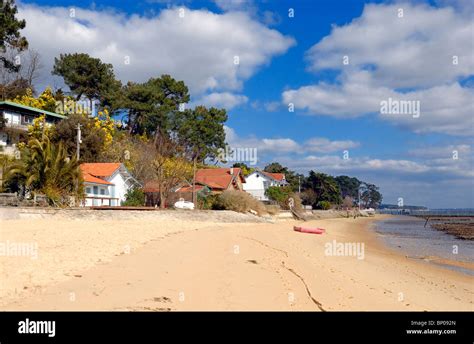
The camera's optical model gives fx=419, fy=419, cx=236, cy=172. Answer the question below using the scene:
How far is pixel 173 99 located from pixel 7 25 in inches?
1211

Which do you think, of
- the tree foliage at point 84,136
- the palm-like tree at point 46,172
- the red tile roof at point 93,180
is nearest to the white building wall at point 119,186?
the red tile roof at point 93,180

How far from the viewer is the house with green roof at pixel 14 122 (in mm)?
43281

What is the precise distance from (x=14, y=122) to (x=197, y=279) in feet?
142

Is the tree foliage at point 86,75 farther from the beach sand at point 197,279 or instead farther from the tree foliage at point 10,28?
the beach sand at point 197,279

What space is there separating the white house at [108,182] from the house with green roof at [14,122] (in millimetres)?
9078

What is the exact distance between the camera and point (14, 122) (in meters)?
45.2

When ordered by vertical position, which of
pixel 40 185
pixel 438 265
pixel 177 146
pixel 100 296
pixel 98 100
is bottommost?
pixel 438 265

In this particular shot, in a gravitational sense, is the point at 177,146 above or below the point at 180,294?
above

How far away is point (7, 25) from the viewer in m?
36.5

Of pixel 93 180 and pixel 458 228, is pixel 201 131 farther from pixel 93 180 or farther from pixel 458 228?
pixel 458 228
